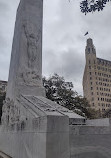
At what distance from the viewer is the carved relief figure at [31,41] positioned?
529 inches

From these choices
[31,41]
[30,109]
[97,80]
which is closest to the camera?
[30,109]

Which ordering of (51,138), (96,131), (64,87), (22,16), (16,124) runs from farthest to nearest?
1. (64,87)
2. (22,16)
3. (16,124)
4. (96,131)
5. (51,138)

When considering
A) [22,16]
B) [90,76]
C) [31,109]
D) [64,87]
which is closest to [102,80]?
[90,76]

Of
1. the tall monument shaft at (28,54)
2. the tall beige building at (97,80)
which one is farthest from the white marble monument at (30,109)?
the tall beige building at (97,80)

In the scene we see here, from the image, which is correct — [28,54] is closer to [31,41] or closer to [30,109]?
[31,41]

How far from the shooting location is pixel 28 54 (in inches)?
528

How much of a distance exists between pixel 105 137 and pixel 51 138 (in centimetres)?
214

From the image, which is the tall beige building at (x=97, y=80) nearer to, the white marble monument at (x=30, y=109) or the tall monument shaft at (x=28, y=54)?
the tall monument shaft at (x=28, y=54)

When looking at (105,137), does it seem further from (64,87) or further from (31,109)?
(64,87)

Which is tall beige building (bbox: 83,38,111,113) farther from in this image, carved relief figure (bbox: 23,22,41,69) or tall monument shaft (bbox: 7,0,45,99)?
carved relief figure (bbox: 23,22,41,69)

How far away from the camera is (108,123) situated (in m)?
7.17

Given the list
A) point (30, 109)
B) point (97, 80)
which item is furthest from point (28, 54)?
point (97, 80)

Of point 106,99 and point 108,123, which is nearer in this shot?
point 108,123

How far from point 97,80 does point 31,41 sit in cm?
6143
